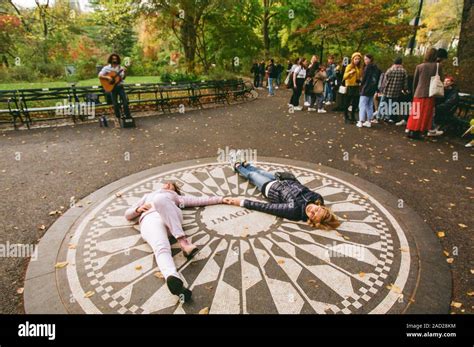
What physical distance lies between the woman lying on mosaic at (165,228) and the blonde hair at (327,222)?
1.78m

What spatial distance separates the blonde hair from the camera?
14.3 feet

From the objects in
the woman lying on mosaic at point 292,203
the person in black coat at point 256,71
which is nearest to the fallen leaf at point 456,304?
the woman lying on mosaic at point 292,203

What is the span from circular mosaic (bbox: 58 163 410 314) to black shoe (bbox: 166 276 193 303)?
0.12m

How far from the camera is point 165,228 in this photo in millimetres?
3938

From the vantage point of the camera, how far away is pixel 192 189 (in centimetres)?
579

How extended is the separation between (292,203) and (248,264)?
4.06 ft

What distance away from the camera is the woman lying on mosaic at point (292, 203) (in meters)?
4.37

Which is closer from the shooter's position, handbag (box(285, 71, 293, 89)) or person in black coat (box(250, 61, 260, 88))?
handbag (box(285, 71, 293, 89))

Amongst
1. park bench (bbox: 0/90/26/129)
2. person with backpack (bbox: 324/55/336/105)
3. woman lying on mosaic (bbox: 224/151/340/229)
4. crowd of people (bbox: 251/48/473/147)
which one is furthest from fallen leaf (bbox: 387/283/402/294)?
park bench (bbox: 0/90/26/129)

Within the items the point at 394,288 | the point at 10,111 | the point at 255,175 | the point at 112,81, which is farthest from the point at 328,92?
the point at 10,111

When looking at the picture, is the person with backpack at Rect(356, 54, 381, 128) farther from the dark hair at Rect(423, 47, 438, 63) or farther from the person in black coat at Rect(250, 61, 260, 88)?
the person in black coat at Rect(250, 61, 260, 88)

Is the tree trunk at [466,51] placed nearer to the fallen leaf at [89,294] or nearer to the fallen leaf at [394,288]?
the fallen leaf at [394,288]

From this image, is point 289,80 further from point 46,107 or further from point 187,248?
point 187,248
